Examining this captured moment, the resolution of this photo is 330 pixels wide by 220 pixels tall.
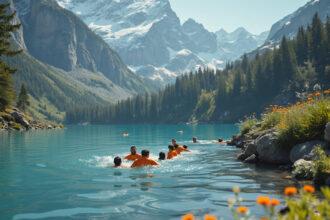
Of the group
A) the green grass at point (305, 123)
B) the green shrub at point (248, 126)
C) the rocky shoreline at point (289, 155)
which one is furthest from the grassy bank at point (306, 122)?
the green shrub at point (248, 126)

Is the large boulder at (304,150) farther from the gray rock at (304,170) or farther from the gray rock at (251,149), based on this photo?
the gray rock at (251,149)

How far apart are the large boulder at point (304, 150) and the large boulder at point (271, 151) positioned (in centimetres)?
225

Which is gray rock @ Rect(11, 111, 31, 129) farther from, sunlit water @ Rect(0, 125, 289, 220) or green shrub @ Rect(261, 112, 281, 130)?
green shrub @ Rect(261, 112, 281, 130)

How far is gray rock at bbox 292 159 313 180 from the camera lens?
23641 millimetres

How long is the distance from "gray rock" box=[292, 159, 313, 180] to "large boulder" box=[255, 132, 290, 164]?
22.2ft

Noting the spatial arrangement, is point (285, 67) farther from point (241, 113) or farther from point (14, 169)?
point (14, 169)

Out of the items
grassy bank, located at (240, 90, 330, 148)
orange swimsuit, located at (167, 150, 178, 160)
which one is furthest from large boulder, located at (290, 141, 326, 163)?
orange swimsuit, located at (167, 150, 178, 160)

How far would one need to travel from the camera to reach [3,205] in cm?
2022

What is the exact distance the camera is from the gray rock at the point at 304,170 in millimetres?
23641

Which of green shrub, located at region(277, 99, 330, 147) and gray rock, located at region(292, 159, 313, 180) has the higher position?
green shrub, located at region(277, 99, 330, 147)

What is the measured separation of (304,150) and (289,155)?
11.1 feet

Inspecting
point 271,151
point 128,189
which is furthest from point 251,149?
point 128,189

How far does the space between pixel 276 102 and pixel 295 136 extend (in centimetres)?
13983

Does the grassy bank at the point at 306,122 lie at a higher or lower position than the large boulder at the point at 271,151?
higher
